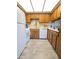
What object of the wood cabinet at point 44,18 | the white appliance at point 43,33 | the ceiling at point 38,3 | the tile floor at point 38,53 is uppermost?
the ceiling at point 38,3

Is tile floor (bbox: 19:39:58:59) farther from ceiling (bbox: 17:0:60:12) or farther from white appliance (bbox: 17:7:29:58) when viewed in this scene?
ceiling (bbox: 17:0:60:12)

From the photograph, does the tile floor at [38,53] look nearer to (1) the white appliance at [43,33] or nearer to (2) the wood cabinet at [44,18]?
(1) the white appliance at [43,33]

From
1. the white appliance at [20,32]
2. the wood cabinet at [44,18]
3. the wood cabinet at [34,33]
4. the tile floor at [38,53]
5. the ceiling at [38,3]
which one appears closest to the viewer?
the white appliance at [20,32]

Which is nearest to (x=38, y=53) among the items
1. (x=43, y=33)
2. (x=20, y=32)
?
A: (x=20, y=32)

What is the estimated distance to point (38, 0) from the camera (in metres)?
5.58

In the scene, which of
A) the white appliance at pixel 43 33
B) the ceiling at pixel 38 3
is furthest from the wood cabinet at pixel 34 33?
the ceiling at pixel 38 3

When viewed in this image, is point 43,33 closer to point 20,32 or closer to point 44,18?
point 44,18

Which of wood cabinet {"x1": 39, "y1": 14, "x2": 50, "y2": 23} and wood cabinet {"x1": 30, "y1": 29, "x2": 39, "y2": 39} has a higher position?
wood cabinet {"x1": 39, "y1": 14, "x2": 50, "y2": 23}

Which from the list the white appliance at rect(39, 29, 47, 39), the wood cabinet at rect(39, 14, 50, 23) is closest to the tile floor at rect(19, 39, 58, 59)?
the white appliance at rect(39, 29, 47, 39)

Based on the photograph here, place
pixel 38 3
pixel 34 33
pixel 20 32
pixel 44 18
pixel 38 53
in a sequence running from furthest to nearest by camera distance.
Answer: pixel 44 18, pixel 34 33, pixel 38 3, pixel 38 53, pixel 20 32

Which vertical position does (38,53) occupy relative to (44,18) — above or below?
below

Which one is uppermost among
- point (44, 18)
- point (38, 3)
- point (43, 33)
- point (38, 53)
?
point (38, 3)
